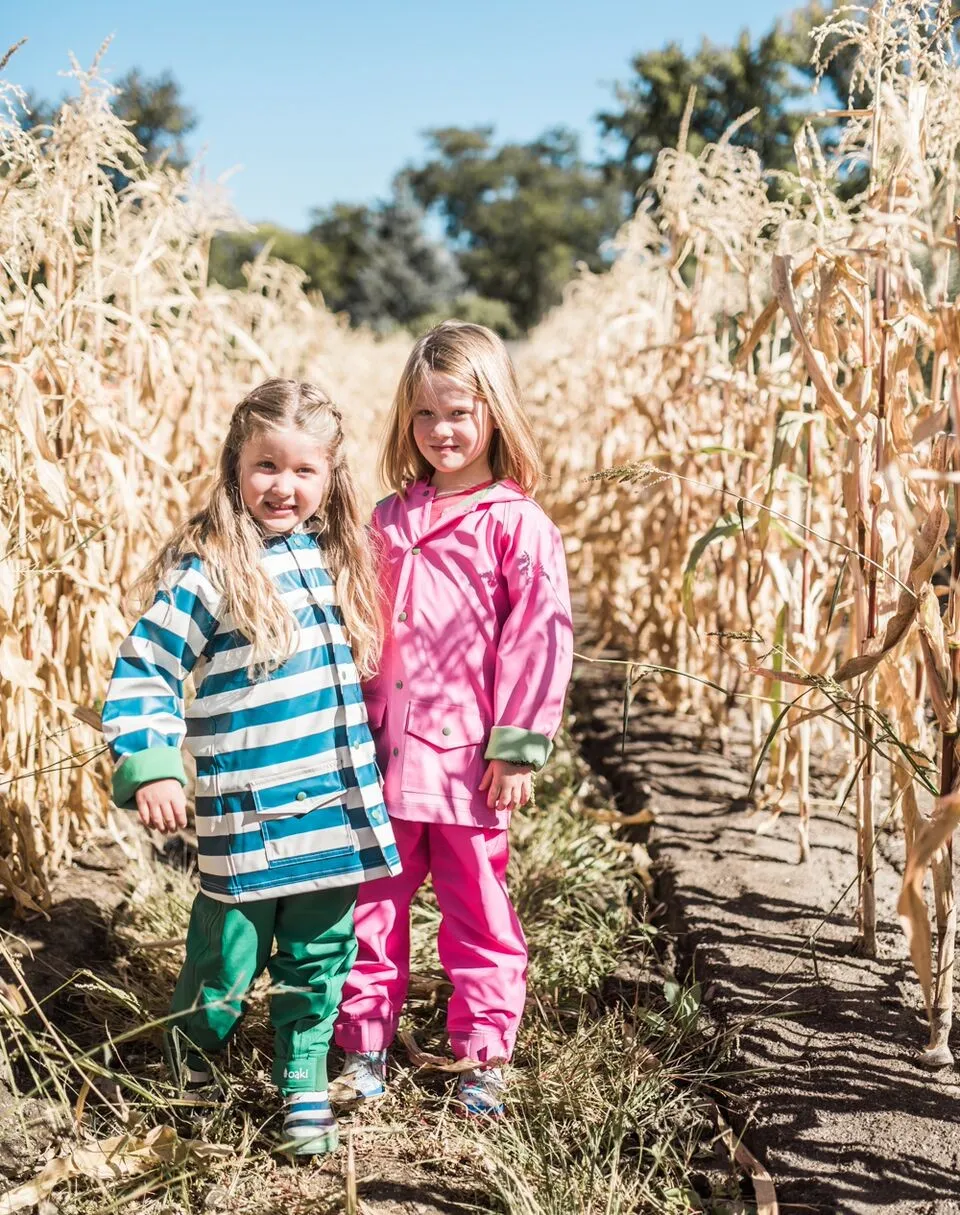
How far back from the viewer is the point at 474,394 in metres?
1.90

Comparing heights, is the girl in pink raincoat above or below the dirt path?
above

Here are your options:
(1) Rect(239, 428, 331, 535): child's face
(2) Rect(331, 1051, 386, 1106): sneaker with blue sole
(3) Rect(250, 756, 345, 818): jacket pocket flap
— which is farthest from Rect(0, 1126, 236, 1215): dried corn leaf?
(1) Rect(239, 428, 331, 535): child's face

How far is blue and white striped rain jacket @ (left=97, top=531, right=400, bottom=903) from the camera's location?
164 centimetres

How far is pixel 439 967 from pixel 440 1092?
0.40m

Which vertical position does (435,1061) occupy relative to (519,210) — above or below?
below

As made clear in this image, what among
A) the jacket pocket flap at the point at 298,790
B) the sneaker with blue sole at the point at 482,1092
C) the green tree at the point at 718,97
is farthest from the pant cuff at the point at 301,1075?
the green tree at the point at 718,97

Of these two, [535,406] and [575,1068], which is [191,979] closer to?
[575,1068]

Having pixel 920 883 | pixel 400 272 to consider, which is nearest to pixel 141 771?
pixel 920 883

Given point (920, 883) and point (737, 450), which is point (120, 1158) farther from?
point (737, 450)

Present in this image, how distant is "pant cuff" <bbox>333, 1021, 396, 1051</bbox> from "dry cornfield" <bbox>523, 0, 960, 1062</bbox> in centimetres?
77

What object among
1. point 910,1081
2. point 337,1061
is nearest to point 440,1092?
point 337,1061

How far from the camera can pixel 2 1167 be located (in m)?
1.62

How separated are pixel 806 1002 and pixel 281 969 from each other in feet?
2.99

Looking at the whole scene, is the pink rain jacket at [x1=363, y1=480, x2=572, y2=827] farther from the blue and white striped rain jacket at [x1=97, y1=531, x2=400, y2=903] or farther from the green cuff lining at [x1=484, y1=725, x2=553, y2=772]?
the blue and white striped rain jacket at [x1=97, y1=531, x2=400, y2=903]
